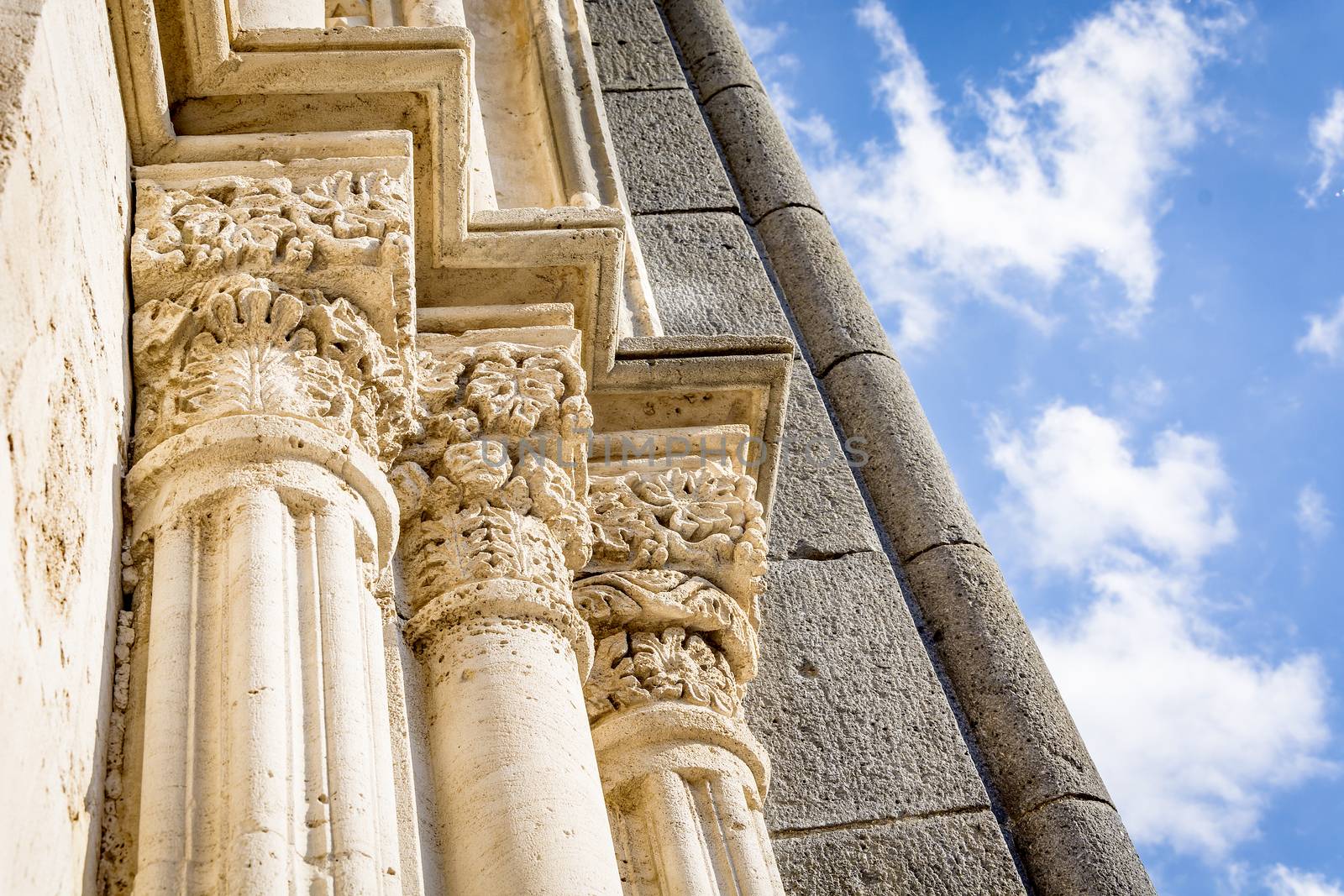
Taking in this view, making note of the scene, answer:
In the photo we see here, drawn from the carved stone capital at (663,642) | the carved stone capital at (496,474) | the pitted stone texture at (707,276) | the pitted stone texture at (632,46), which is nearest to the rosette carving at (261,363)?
the carved stone capital at (496,474)

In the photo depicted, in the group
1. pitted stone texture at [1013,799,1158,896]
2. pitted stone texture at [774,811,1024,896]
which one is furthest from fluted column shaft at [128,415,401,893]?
pitted stone texture at [1013,799,1158,896]

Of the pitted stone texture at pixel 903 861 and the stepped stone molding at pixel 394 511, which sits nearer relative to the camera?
the stepped stone molding at pixel 394 511

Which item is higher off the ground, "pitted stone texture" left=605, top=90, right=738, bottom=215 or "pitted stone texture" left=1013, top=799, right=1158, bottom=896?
"pitted stone texture" left=605, top=90, right=738, bottom=215

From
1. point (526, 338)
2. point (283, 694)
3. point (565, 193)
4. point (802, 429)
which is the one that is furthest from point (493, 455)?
point (802, 429)

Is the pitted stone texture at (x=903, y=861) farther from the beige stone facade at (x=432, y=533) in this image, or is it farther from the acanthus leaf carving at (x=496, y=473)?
the acanthus leaf carving at (x=496, y=473)

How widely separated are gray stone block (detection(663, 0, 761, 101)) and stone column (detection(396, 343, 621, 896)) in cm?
234

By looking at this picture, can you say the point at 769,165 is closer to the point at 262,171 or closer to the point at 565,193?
the point at 565,193

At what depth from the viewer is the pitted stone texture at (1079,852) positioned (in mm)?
2658

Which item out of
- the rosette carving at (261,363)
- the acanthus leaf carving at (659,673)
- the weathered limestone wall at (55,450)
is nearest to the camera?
the weathered limestone wall at (55,450)

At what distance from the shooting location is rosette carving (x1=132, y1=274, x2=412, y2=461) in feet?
6.19

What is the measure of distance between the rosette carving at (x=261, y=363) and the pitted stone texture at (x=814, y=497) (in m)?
1.30

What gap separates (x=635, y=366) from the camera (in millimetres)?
2881

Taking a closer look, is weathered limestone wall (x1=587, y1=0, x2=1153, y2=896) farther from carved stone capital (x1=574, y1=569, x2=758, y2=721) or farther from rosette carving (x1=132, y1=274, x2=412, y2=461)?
rosette carving (x1=132, y1=274, x2=412, y2=461)

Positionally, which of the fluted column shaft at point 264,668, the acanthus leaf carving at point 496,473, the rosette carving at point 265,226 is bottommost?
the fluted column shaft at point 264,668
